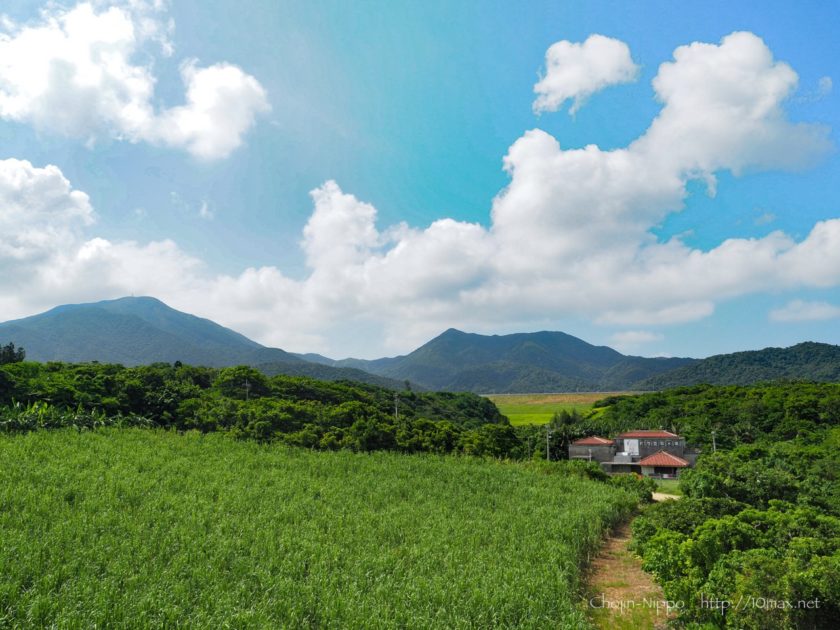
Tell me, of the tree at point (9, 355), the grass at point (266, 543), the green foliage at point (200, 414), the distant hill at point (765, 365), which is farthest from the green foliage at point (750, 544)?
the distant hill at point (765, 365)

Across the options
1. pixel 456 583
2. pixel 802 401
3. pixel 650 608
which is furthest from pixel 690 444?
pixel 456 583

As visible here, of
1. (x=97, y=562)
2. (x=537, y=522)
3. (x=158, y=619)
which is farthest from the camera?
(x=537, y=522)

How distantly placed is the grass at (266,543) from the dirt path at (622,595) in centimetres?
67

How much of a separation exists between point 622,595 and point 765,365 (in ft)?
682

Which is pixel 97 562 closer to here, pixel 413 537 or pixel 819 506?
pixel 413 537

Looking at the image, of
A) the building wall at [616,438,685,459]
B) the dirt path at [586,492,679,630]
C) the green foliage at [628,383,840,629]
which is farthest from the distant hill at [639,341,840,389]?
the dirt path at [586,492,679,630]

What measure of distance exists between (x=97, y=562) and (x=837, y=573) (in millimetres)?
16329

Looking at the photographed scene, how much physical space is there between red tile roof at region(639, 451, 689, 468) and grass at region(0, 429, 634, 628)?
1252 inches

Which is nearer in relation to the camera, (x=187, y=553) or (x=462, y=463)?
(x=187, y=553)

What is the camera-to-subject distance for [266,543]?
1270 centimetres

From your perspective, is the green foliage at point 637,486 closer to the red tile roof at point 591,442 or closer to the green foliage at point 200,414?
the green foliage at point 200,414

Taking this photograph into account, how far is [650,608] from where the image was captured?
1185cm

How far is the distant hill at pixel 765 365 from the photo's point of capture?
158m

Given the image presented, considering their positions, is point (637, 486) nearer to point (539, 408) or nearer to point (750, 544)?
point (750, 544)
